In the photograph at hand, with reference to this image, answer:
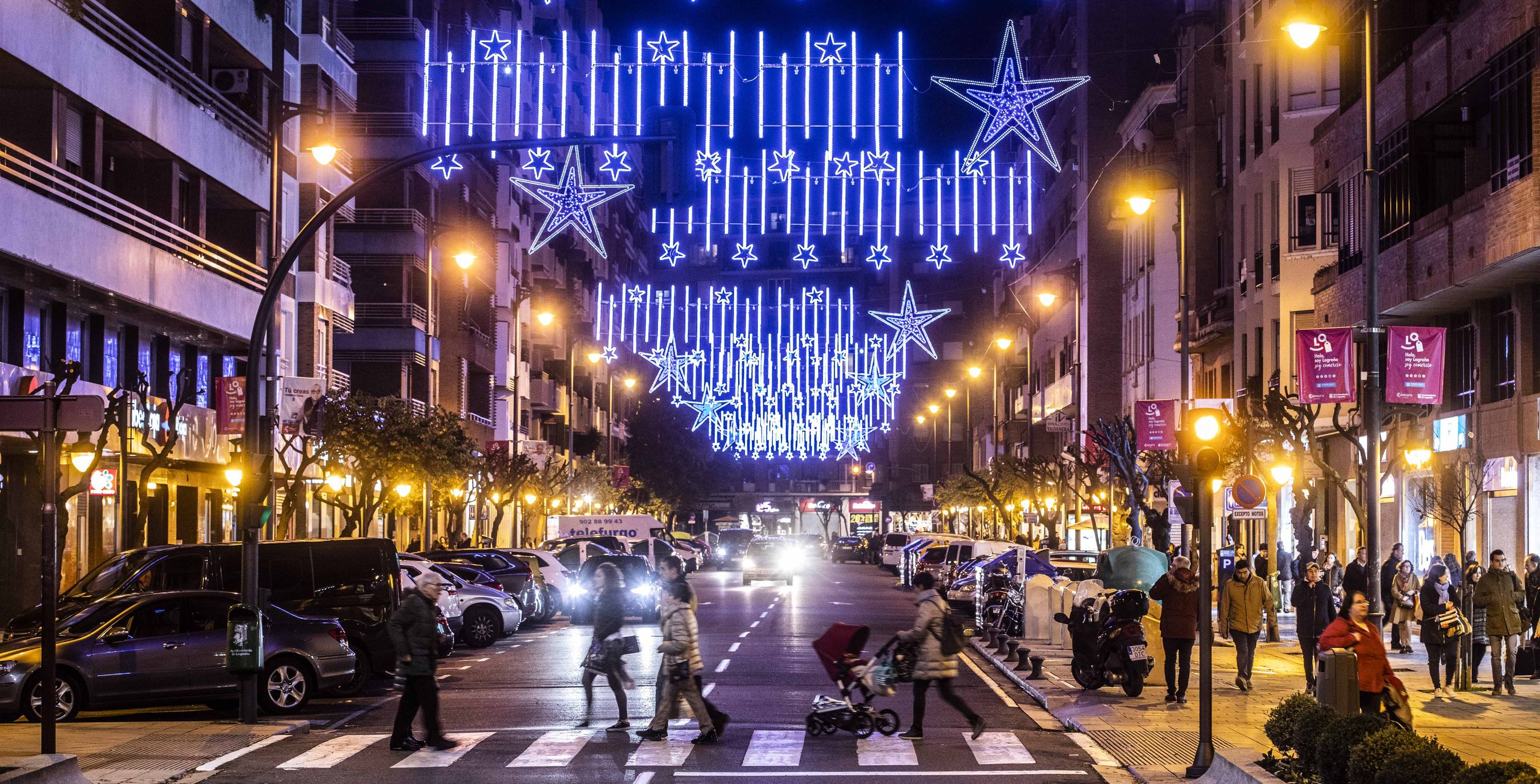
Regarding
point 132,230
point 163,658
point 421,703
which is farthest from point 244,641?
point 132,230

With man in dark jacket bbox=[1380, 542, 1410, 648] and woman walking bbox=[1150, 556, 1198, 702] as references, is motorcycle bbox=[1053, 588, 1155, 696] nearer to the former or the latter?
woman walking bbox=[1150, 556, 1198, 702]

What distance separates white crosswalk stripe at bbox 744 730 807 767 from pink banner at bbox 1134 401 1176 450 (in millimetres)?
23401

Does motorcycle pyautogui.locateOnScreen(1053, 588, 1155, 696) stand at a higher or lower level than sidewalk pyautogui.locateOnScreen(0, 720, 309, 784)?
higher

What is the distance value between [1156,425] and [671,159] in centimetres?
2393

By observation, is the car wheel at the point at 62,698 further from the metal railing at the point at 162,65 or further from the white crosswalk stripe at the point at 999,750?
the metal railing at the point at 162,65

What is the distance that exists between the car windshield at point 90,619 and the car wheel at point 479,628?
11.8 meters

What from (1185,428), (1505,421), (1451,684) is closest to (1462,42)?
(1505,421)

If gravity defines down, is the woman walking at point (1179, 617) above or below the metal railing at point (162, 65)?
below

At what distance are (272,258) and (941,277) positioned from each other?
126643 millimetres

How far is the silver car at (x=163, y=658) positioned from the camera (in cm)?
1931

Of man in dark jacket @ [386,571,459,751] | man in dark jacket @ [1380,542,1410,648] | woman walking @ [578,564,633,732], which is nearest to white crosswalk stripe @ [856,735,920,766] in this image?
woman walking @ [578,564,633,732]

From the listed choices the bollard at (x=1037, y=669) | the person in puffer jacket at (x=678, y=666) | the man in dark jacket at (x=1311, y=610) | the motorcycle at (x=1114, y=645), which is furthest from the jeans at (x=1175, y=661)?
the person in puffer jacket at (x=678, y=666)

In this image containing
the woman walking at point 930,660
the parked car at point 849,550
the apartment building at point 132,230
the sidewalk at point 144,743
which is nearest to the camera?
the sidewalk at point 144,743

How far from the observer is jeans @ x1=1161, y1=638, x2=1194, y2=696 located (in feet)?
68.4
